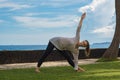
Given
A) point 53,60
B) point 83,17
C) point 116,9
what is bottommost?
point 53,60

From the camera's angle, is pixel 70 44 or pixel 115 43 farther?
pixel 115 43

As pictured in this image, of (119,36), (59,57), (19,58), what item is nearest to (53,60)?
(59,57)

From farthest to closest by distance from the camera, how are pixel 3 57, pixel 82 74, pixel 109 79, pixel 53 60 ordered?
1. pixel 53 60
2. pixel 3 57
3. pixel 82 74
4. pixel 109 79

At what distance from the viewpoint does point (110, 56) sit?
2097cm

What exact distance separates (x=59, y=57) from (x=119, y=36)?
358 centimetres

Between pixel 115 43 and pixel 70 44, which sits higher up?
pixel 70 44

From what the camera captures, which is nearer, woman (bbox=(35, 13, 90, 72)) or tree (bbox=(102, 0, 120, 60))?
woman (bbox=(35, 13, 90, 72))

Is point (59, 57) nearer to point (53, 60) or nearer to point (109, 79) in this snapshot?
point (53, 60)

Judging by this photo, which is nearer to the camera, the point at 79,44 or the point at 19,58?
the point at 79,44

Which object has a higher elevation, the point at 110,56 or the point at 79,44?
the point at 79,44

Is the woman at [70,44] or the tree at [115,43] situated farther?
the tree at [115,43]

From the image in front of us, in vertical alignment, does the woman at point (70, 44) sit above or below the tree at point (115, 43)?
above

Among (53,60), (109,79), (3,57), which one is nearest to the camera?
(109,79)

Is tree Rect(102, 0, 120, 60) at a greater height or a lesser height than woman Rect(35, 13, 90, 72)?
lesser
